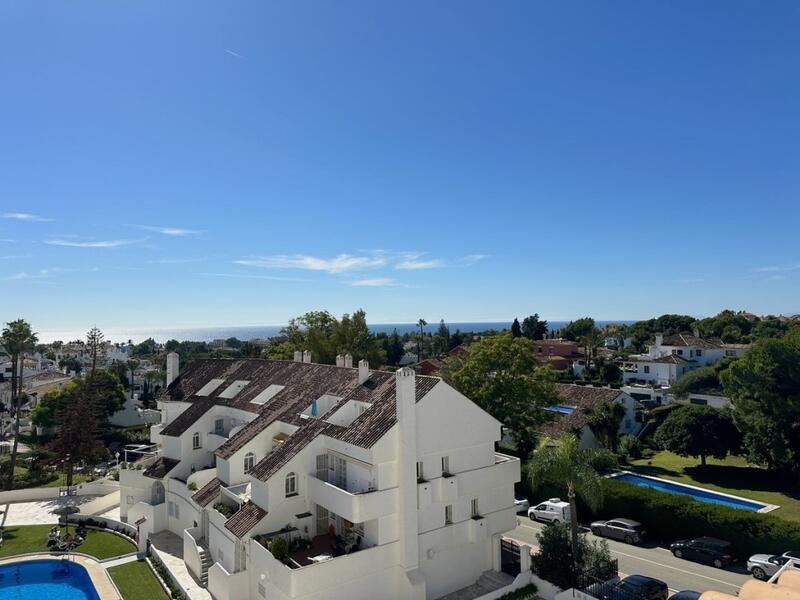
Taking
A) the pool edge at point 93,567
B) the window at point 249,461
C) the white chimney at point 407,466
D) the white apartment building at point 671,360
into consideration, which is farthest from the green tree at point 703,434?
the pool edge at point 93,567

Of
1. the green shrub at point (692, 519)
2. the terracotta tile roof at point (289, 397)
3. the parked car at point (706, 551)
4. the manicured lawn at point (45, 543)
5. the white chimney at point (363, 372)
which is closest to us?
the terracotta tile roof at point (289, 397)

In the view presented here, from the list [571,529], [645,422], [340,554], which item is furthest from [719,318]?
[340,554]

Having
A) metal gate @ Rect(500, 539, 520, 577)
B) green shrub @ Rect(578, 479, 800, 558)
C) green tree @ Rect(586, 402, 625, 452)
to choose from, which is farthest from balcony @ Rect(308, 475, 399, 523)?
green tree @ Rect(586, 402, 625, 452)

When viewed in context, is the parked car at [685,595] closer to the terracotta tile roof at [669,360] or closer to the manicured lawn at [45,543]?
the manicured lawn at [45,543]

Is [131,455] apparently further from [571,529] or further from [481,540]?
[571,529]

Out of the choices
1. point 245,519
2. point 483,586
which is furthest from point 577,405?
point 245,519

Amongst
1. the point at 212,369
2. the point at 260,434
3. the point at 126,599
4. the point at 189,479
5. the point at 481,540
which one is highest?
the point at 212,369
